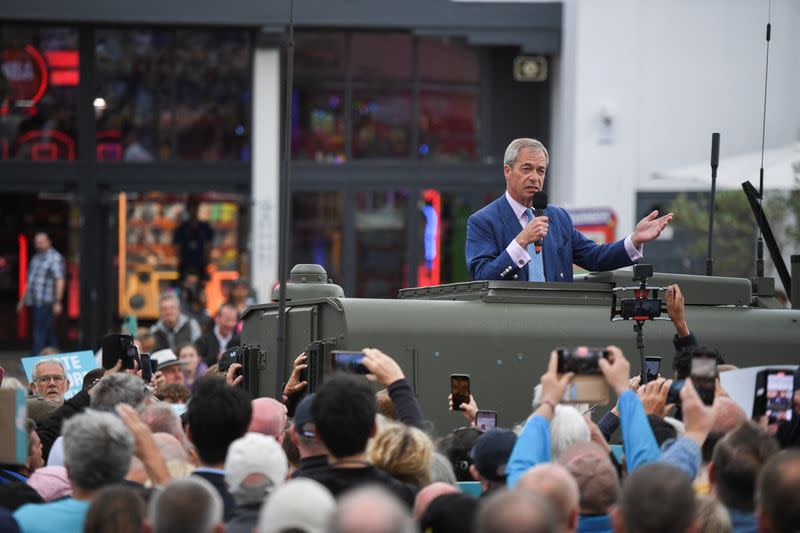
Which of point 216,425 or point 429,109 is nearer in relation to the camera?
point 216,425

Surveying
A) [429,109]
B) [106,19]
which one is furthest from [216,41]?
[429,109]

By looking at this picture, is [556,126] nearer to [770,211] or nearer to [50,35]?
[770,211]

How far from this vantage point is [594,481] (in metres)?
5.42

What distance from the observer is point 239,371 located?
9.73 m

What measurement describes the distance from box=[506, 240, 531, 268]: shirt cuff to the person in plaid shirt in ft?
45.8

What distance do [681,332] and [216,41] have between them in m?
16.7

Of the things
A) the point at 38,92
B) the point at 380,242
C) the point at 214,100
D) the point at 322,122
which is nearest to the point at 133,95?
the point at 214,100

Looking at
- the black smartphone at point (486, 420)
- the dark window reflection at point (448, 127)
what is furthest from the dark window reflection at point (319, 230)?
the black smartphone at point (486, 420)

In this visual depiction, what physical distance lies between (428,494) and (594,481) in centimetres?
63

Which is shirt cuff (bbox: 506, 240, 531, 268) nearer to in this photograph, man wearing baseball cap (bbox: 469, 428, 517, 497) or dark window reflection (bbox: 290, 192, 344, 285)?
man wearing baseball cap (bbox: 469, 428, 517, 497)

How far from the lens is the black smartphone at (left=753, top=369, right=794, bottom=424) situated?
6.71 metres

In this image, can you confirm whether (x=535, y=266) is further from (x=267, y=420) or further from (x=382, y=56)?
(x=382, y=56)

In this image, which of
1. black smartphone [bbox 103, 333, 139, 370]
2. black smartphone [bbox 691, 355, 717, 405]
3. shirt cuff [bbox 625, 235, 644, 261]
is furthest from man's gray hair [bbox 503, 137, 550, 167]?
black smartphone [bbox 691, 355, 717, 405]

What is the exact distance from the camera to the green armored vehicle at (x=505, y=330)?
8219 millimetres
